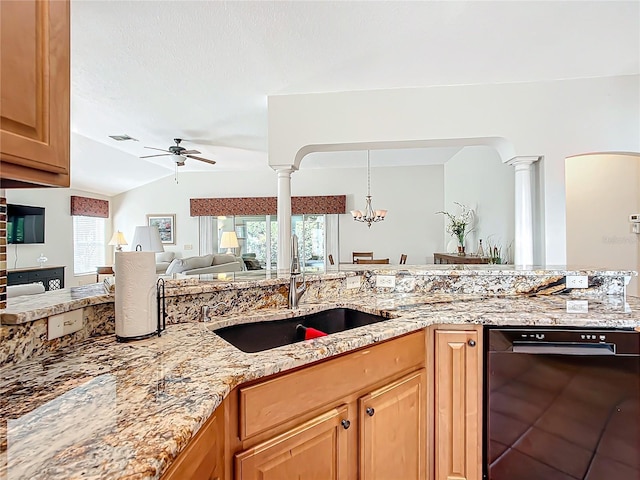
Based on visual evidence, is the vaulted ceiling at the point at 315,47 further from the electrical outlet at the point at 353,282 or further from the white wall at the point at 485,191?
the electrical outlet at the point at 353,282

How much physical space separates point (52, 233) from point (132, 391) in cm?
720

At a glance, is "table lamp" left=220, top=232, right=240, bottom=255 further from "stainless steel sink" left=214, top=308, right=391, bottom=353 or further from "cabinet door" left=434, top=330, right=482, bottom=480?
"cabinet door" left=434, top=330, right=482, bottom=480

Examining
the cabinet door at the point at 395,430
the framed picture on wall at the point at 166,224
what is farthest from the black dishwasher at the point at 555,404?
the framed picture on wall at the point at 166,224

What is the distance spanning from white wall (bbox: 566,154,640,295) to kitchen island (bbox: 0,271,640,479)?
9.84 feet

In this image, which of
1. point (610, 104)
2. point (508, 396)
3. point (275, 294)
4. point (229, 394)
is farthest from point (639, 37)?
point (229, 394)

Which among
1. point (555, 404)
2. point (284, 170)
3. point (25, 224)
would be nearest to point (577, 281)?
point (555, 404)

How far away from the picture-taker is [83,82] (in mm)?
3129

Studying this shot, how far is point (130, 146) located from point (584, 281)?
19.9 feet

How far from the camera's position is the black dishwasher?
155 cm

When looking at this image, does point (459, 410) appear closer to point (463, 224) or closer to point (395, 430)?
point (395, 430)

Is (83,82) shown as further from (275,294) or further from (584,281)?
(584,281)

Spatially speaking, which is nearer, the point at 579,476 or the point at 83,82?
the point at 579,476

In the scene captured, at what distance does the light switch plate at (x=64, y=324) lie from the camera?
1.10 m

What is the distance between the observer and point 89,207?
720 centimetres
